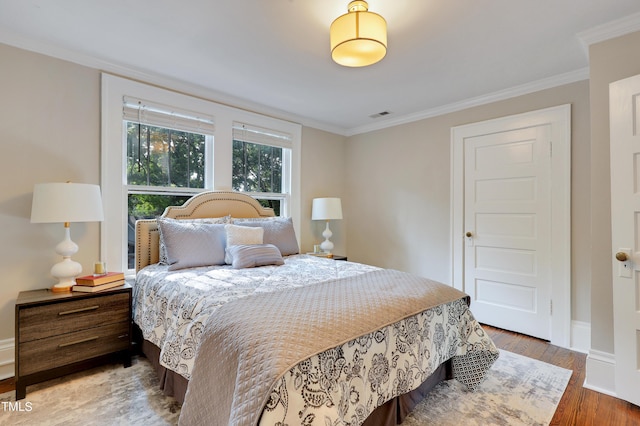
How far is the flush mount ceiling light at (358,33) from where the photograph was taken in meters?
1.69

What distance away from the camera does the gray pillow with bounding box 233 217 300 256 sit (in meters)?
3.18

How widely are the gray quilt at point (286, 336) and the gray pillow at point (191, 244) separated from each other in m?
1.13

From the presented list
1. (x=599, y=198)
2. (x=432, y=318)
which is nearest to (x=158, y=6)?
(x=432, y=318)

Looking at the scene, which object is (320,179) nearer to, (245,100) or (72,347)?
(245,100)

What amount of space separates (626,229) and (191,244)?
310 cm

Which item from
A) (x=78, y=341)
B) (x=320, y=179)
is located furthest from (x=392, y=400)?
(x=320, y=179)

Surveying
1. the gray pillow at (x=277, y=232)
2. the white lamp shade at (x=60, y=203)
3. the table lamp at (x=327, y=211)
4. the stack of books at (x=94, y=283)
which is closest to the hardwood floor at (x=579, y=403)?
the stack of books at (x=94, y=283)

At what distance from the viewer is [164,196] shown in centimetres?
311

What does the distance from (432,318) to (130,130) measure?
2991mm

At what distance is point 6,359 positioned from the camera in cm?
222

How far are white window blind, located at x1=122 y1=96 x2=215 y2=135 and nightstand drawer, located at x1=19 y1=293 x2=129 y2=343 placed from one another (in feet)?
5.25

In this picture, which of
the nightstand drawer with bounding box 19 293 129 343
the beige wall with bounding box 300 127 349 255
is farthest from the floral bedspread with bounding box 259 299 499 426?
the beige wall with bounding box 300 127 349 255

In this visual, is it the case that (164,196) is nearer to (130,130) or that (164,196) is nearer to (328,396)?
(130,130)

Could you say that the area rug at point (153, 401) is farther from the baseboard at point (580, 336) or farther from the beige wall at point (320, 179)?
the beige wall at point (320, 179)
